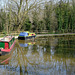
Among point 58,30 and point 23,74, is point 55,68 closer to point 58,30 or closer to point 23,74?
point 23,74

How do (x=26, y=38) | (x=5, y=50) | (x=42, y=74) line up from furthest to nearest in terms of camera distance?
(x=26, y=38)
(x=5, y=50)
(x=42, y=74)

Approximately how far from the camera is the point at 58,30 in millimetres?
52781

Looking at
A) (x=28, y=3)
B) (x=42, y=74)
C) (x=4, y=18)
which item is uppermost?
(x=28, y=3)

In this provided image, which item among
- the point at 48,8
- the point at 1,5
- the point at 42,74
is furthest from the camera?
the point at 48,8

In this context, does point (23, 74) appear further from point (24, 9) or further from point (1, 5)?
point (1, 5)

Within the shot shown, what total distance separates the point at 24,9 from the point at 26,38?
12.9 meters

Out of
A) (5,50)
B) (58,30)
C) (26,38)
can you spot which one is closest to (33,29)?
(58,30)

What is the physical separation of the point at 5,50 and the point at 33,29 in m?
37.6

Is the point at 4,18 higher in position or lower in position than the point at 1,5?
lower

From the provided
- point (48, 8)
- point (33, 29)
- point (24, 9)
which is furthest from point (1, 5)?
point (48, 8)

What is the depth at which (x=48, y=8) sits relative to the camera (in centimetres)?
5356

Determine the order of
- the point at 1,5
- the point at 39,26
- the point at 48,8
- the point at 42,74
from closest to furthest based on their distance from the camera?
the point at 42,74 → the point at 1,5 → the point at 39,26 → the point at 48,8

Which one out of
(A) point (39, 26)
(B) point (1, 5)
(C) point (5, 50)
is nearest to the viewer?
(C) point (5, 50)

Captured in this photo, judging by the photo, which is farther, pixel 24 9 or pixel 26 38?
pixel 24 9
